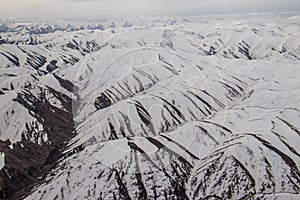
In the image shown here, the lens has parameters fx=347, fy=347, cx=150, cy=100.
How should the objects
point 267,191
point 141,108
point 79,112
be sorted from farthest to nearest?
point 79,112, point 141,108, point 267,191

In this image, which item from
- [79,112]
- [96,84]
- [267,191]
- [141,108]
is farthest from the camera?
[96,84]

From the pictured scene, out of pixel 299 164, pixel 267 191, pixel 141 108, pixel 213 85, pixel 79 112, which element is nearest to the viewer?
pixel 267 191

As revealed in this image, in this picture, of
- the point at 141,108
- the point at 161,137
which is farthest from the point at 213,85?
the point at 161,137

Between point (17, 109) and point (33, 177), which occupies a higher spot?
point (17, 109)

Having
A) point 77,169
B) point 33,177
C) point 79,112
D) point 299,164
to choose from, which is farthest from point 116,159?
point 79,112

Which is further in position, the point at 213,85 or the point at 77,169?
the point at 213,85

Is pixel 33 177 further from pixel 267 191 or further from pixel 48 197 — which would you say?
pixel 267 191

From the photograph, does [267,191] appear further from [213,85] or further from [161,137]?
[213,85]

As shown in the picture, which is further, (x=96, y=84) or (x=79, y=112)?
(x=96, y=84)

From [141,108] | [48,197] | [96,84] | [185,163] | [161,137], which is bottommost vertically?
[48,197]
